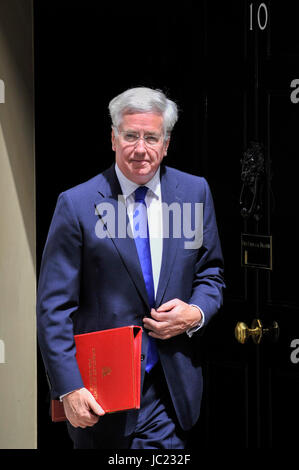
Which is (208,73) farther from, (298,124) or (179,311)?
(179,311)

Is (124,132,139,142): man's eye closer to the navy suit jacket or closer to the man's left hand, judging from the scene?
the navy suit jacket

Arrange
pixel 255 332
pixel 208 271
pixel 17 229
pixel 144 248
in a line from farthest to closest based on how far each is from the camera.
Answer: pixel 17 229
pixel 255 332
pixel 208 271
pixel 144 248

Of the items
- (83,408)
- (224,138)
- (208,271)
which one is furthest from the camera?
(224,138)

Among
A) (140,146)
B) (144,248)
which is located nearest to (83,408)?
(144,248)

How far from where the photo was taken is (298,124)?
10.8ft

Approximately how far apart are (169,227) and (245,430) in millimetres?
1049

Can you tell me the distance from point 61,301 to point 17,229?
822 millimetres

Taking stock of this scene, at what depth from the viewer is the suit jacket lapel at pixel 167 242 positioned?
311cm

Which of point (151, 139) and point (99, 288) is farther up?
point (151, 139)

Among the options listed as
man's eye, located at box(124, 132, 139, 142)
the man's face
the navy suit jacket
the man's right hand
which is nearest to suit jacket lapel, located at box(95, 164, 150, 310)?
the navy suit jacket

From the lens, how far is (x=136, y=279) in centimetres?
A: 306

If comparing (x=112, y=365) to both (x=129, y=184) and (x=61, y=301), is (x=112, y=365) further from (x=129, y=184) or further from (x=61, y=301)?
(x=129, y=184)
